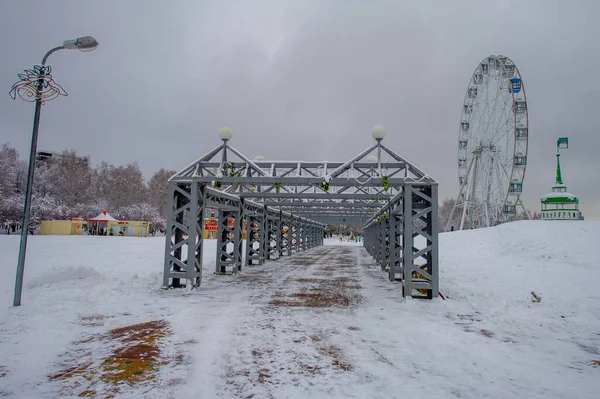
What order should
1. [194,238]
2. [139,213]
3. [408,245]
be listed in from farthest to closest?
[139,213]
[194,238]
[408,245]

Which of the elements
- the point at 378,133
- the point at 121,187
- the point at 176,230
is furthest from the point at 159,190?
the point at 378,133

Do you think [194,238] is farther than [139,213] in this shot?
No

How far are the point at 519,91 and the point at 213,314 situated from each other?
33.1 metres

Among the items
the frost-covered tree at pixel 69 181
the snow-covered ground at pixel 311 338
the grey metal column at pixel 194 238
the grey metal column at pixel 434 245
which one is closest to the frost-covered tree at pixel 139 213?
the frost-covered tree at pixel 69 181

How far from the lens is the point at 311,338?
6.04 m

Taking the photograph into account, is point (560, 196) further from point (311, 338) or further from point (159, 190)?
point (159, 190)

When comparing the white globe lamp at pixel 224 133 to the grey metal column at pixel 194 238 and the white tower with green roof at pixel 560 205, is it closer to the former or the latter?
the grey metal column at pixel 194 238

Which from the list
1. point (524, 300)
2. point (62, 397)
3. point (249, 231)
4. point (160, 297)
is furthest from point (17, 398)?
point (249, 231)

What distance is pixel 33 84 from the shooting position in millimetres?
8016

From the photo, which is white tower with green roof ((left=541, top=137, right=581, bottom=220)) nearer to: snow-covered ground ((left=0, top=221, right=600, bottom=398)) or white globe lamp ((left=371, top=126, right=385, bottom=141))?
snow-covered ground ((left=0, top=221, right=600, bottom=398))

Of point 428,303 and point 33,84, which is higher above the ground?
point 33,84

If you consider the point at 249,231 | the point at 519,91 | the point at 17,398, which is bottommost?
the point at 17,398

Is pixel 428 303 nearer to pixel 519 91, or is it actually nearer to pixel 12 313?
pixel 12 313

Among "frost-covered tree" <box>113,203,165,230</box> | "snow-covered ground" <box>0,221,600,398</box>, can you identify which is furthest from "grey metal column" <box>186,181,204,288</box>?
"frost-covered tree" <box>113,203,165,230</box>
